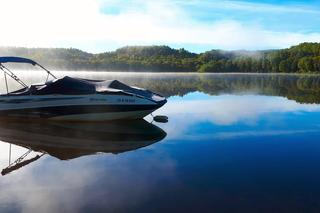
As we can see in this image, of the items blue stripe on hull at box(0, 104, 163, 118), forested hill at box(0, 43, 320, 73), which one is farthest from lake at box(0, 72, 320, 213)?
forested hill at box(0, 43, 320, 73)

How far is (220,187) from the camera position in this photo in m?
8.70

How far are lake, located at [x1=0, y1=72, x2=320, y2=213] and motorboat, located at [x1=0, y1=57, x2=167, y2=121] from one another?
18.6 inches

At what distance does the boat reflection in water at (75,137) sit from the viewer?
12281 millimetres

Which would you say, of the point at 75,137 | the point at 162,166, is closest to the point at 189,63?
the point at 75,137

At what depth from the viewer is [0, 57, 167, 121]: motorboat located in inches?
675

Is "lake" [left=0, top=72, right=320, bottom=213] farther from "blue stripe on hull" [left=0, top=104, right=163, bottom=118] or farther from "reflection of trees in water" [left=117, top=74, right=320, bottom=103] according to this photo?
"reflection of trees in water" [left=117, top=74, right=320, bottom=103]

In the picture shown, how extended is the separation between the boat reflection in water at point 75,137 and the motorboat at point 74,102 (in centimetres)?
39

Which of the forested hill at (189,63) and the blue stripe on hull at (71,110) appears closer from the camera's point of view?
the blue stripe on hull at (71,110)

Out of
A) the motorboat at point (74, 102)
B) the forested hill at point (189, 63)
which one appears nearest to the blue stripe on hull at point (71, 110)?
the motorboat at point (74, 102)

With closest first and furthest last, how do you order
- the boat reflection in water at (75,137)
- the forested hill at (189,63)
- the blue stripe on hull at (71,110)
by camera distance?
1. the boat reflection in water at (75,137)
2. the blue stripe on hull at (71,110)
3. the forested hill at (189,63)

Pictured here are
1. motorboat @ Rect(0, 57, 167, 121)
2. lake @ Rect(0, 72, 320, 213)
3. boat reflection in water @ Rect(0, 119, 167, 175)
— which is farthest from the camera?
motorboat @ Rect(0, 57, 167, 121)

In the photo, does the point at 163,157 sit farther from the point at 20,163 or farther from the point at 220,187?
the point at 20,163

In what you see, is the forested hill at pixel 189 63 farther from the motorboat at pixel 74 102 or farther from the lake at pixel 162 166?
the lake at pixel 162 166

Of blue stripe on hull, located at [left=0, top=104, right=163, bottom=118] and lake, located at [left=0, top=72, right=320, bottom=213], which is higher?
blue stripe on hull, located at [left=0, top=104, right=163, bottom=118]
